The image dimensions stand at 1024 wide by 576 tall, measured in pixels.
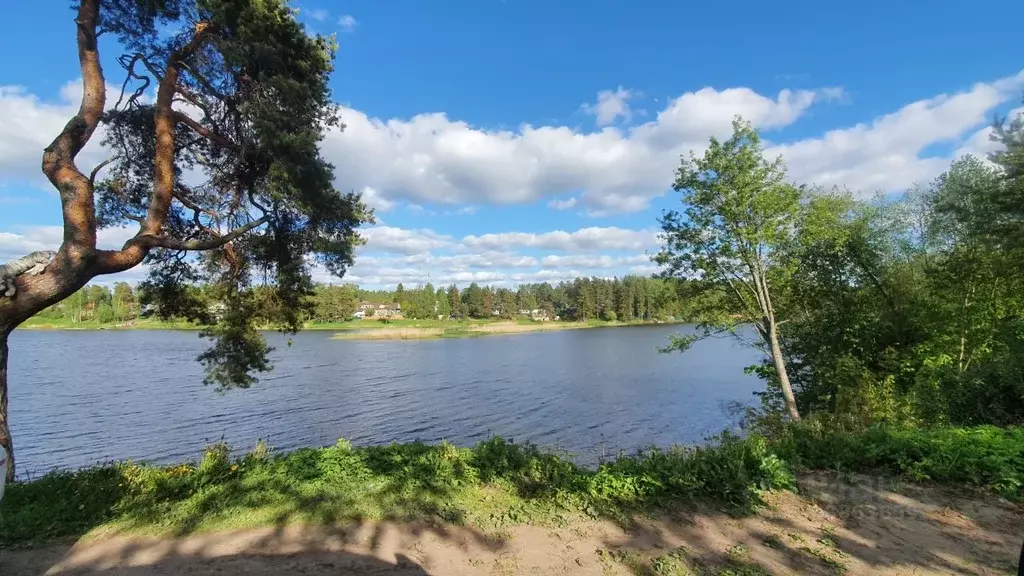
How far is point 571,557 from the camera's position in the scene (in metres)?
3.68

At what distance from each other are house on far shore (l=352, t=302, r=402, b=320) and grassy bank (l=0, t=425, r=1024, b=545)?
10968cm

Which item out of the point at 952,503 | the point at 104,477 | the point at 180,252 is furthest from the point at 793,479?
the point at 180,252

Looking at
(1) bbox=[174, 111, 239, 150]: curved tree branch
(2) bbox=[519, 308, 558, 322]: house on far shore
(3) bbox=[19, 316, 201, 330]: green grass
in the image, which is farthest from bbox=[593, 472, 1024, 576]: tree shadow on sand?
(2) bbox=[519, 308, 558, 322]: house on far shore

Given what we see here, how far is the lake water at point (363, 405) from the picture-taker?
15.7 metres

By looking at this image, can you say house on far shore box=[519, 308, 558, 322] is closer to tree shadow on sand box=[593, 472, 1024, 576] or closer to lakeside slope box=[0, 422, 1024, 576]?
lakeside slope box=[0, 422, 1024, 576]

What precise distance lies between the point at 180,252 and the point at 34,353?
167 feet

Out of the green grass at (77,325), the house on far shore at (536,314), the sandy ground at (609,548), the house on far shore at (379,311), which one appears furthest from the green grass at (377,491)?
the house on far shore at (536,314)

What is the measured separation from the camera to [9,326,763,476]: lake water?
51.6 ft

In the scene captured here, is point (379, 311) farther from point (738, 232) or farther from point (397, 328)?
point (738, 232)

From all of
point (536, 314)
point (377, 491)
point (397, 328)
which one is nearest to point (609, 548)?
point (377, 491)

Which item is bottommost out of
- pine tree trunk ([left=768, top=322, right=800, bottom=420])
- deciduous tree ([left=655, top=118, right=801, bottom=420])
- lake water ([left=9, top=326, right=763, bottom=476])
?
lake water ([left=9, top=326, right=763, bottom=476])

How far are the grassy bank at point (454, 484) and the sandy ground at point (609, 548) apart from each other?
0.76 ft

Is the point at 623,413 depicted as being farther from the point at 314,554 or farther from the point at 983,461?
the point at 314,554

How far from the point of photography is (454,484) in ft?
16.3
